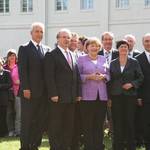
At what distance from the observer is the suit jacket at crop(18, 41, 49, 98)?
7.87 meters

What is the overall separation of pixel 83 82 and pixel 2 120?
15.0 ft

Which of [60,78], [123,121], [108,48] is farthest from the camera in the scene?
[108,48]

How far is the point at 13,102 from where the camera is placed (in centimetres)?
1183

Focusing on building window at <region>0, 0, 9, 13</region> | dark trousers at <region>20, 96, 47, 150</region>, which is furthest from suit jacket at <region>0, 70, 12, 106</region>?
building window at <region>0, 0, 9, 13</region>

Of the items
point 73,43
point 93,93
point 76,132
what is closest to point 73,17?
point 73,43

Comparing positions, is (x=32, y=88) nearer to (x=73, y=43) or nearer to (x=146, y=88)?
(x=73, y=43)

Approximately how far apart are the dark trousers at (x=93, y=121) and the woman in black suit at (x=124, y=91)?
281mm

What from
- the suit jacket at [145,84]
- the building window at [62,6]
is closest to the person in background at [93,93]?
the suit jacket at [145,84]

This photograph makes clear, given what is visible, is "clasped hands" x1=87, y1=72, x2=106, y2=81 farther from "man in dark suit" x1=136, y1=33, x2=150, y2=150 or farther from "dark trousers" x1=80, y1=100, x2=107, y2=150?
"man in dark suit" x1=136, y1=33, x2=150, y2=150

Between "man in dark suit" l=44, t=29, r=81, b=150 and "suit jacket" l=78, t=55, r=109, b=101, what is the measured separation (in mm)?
112

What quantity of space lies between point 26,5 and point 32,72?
89.3ft

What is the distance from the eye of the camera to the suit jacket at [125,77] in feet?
26.3

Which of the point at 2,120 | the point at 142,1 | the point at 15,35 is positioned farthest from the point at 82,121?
the point at 15,35

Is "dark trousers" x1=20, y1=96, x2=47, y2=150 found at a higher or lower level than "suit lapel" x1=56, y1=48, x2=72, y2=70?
lower
